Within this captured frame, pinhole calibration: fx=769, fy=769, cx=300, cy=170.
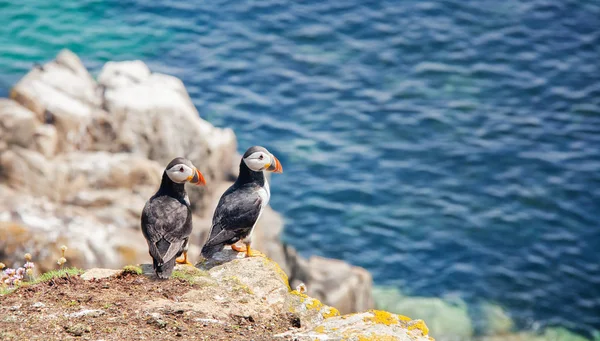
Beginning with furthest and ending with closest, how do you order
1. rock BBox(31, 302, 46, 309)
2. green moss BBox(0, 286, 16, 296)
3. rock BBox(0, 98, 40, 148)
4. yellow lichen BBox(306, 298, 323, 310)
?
rock BBox(0, 98, 40, 148)
yellow lichen BBox(306, 298, 323, 310)
green moss BBox(0, 286, 16, 296)
rock BBox(31, 302, 46, 309)

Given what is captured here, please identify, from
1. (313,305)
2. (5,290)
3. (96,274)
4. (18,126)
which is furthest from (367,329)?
(18,126)

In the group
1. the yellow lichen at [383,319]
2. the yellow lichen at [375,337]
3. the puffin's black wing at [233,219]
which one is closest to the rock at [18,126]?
the puffin's black wing at [233,219]

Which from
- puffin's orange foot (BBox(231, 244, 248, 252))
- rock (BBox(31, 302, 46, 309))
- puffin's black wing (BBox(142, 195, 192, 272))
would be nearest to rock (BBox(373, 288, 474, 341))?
puffin's orange foot (BBox(231, 244, 248, 252))

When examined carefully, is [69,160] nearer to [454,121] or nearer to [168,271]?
[168,271]

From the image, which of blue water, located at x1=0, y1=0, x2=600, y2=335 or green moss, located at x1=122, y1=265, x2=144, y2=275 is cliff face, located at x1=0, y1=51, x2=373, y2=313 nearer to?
blue water, located at x1=0, y1=0, x2=600, y2=335

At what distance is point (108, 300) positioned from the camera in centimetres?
860

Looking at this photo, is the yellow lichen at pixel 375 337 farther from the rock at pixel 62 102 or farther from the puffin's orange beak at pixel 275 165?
the rock at pixel 62 102

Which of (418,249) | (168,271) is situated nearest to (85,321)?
(168,271)

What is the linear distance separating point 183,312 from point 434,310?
14.8 metres

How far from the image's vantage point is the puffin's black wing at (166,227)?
30.7 feet

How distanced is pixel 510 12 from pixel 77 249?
2344cm

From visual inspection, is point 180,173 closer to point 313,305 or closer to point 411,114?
point 313,305

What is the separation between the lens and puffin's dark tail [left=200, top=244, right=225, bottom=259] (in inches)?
407

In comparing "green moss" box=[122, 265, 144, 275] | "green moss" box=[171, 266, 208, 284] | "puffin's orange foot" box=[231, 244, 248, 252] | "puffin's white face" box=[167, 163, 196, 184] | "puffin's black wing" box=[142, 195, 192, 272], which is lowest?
"puffin's orange foot" box=[231, 244, 248, 252]
